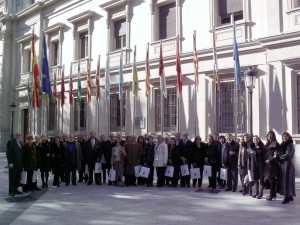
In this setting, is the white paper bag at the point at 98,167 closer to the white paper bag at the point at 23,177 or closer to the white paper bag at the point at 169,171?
the white paper bag at the point at 169,171

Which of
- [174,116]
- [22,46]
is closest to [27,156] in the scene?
[174,116]

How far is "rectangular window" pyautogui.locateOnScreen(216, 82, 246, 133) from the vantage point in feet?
48.6

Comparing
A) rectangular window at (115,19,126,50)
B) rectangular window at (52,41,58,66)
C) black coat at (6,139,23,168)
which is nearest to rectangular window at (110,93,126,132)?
rectangular window at (115,19,126,50)

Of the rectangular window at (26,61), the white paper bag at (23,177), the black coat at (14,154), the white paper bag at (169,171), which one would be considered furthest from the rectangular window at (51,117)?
the white paper bag at (169,171)

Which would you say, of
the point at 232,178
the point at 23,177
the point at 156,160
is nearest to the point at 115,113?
the point at 156,160

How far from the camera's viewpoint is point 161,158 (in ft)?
38.0

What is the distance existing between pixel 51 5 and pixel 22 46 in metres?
4.78

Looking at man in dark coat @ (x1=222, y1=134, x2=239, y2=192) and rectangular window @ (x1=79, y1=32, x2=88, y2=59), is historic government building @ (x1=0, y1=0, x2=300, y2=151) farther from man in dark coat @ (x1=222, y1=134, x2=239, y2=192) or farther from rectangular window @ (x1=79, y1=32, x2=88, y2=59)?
man in dark coat @ (x1=222, y1=134, x2=239, y2=192)

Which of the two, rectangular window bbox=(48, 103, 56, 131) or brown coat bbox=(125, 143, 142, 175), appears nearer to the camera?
brown coat bbox=(125, 143, 142, 175)

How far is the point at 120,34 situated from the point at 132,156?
9707mm

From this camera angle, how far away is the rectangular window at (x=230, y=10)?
15.2m

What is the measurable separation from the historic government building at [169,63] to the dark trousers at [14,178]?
7.53 meters

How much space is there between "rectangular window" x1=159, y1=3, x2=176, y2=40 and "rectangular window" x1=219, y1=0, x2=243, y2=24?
8.14ft

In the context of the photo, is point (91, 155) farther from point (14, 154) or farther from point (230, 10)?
point (230, 10)
